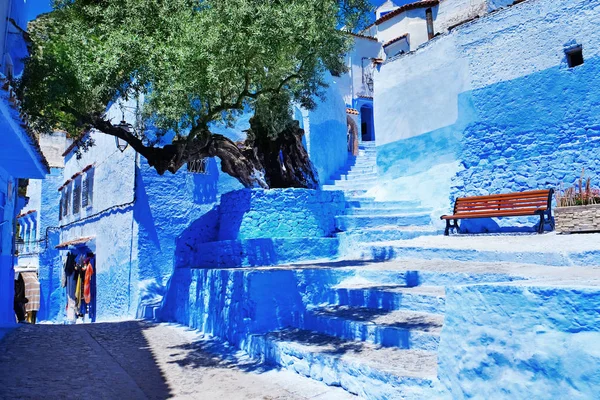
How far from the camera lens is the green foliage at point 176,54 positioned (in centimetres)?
762

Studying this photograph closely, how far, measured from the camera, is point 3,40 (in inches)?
316

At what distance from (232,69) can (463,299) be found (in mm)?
5370

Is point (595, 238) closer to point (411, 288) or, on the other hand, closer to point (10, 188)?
point (411, 288)

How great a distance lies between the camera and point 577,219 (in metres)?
8.62

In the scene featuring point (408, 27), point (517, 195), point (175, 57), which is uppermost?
point (408, 27)

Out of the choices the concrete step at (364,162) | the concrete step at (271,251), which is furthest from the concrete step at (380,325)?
the concrete step at (364,162)

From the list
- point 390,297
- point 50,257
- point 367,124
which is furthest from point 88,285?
point 367,124

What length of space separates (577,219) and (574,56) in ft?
12.4

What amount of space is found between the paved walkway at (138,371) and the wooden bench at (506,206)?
5.88m

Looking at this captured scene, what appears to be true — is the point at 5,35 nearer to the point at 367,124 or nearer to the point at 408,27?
the point at 367,124

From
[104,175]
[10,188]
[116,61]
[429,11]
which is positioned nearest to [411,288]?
[116,61]

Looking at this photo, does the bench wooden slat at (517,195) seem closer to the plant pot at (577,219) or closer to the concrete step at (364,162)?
the plant pot at (577,219)

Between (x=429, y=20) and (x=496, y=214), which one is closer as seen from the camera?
(x=496, y=214)

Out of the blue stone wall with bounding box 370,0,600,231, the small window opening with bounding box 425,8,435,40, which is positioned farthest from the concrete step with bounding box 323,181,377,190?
the small window opening with bounding box 425,8,435,40
